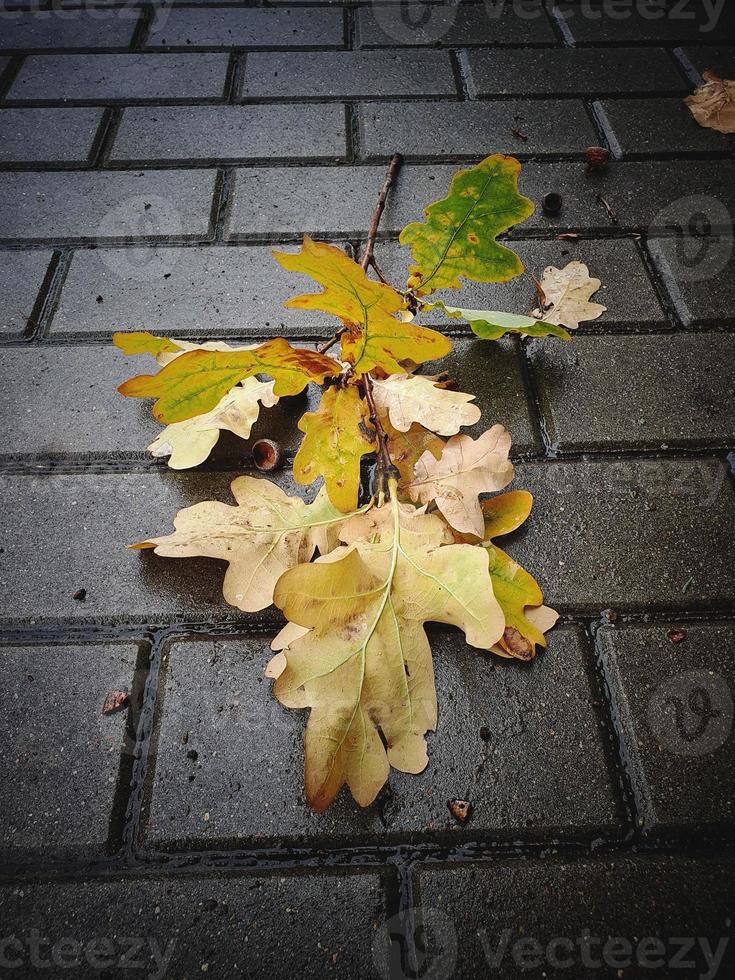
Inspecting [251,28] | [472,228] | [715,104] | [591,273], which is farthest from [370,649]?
[251,28]

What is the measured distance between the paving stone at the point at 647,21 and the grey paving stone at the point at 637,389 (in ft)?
3.57

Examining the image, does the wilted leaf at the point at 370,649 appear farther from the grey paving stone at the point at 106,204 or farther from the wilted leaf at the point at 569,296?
Result: the grey paving stone at the point at 106,204

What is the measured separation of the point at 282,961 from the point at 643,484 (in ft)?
2.46

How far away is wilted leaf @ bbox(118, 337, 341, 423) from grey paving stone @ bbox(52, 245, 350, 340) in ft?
1.12

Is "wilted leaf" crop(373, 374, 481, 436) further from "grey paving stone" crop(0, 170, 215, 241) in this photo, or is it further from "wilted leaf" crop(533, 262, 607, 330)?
"grey paving stone" crop(0, 170, 215, 241)

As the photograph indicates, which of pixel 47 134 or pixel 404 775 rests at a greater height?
pixel 47 134

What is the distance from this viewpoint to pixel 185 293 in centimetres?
122

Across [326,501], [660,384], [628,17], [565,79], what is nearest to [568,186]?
[565,79]

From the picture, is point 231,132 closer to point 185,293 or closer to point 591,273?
point 185,293

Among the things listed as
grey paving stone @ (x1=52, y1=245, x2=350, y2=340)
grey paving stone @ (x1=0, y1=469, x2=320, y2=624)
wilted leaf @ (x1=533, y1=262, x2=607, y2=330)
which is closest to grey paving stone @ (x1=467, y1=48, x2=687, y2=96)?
wilted leaf @ (x1=533, y1=262, x2=607, y2=330)

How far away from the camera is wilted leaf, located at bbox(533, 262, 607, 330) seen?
113cm

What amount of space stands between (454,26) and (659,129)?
0.65m

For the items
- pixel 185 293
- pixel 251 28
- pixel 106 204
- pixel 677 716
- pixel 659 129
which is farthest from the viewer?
pixel 251 28

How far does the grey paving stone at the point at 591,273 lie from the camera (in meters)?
1.17
